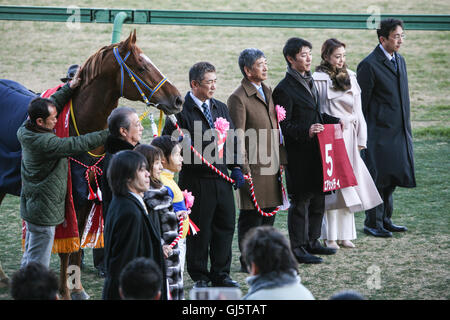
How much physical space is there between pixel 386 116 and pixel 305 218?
1.45 metres

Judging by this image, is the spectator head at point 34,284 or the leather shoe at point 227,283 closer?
the spectator head at point 34,284

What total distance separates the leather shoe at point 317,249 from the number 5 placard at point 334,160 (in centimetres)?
58

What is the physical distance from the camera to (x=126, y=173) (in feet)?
12.5

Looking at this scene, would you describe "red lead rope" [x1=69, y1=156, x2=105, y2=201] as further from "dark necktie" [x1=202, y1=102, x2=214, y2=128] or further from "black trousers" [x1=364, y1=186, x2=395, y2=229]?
"black trousers" [x1=364, y1=186, x2=395, y2=229]

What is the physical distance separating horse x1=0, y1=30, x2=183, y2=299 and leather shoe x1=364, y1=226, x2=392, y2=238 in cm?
270

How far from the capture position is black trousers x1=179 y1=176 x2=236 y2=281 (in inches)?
219

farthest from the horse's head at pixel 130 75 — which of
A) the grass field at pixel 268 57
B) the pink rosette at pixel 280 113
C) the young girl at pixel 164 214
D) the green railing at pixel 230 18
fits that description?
the green railing at pixel 230 18

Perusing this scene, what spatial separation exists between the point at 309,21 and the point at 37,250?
6114mm

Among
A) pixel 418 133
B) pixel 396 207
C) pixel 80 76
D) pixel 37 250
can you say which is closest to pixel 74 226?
pixel 37 250

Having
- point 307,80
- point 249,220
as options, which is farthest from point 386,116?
point 249,220

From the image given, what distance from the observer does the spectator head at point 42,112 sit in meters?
4.71

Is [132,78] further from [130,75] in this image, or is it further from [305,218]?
[305,218]

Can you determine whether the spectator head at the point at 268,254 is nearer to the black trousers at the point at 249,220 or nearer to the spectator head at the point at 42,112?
the spectator head at the point at 42,112
